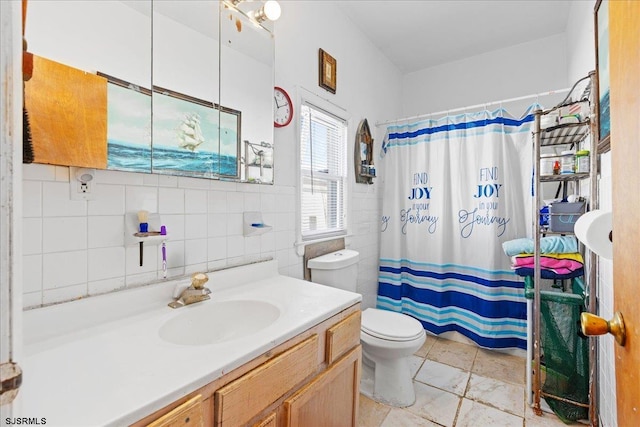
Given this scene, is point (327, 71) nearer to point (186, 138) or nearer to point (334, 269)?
point (186, 138)

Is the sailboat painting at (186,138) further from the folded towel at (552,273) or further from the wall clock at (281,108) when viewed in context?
the folded towel at (552,273)

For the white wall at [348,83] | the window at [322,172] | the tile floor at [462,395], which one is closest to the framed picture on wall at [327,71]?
the white wall at [348,83]

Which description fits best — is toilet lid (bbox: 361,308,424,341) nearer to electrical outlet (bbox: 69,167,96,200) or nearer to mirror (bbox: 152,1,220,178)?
mirror (bbox: 152,1,220,178)

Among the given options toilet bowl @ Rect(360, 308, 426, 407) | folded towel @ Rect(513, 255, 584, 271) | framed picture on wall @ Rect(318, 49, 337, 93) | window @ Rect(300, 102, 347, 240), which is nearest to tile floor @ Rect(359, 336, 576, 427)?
toilet bowl @ Rect(360, 308, 426, 407)

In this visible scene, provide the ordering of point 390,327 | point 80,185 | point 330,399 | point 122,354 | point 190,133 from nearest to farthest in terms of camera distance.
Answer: point 122,354, point 80,185, point 330,399, point 190,133, point 390,327

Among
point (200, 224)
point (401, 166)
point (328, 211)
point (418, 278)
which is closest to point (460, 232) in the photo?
point (418, 278)

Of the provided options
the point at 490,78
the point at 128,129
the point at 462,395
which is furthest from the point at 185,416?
the point at 490,78

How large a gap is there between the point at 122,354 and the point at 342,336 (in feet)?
2.36

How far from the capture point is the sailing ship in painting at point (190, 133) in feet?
3.86

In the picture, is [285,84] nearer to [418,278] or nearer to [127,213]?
[127,213]

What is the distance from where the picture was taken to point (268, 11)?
1.44 m

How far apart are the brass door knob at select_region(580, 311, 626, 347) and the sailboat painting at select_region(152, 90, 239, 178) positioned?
50.6 inches

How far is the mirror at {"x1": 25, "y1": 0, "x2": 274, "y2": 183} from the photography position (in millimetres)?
898

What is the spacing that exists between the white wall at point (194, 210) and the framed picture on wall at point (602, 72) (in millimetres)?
1375
